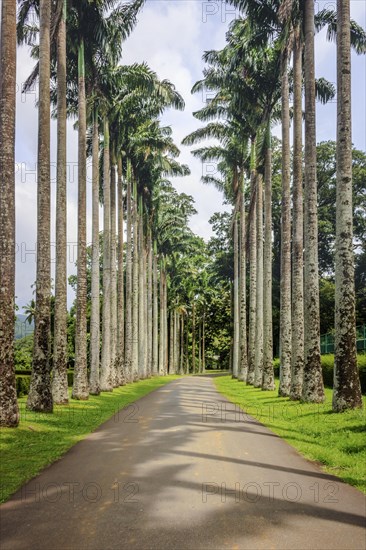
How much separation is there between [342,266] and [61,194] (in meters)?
10.3

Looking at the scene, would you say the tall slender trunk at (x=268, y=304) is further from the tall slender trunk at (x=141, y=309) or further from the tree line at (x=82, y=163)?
the tall slender trunk at (x=141, y=309)

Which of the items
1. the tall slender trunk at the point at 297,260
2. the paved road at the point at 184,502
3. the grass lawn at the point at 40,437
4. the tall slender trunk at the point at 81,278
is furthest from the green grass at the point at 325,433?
the tall slender trunk at the point at 81,278

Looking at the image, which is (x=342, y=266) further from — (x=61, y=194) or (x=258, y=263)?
(x=258, y=263)

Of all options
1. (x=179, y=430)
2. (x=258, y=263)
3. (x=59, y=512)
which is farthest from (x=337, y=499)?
(x=258, y=263)

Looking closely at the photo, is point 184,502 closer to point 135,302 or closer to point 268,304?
point 268,304

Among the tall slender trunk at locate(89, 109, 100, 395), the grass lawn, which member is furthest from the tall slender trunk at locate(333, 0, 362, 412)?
the tall slender trunk at locate(89, 109, 100, 395)

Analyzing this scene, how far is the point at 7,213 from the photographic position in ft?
41.5

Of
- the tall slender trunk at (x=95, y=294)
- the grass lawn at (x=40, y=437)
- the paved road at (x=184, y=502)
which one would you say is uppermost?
the tall slender trunk at (x=95, y=294)

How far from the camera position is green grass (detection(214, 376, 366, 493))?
824cm

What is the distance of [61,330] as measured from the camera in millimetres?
17781

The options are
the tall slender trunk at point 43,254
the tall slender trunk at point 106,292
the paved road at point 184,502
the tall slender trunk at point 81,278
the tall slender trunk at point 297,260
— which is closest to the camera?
the paved road at point 184,502

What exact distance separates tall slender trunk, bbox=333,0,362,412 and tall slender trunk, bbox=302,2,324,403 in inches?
103

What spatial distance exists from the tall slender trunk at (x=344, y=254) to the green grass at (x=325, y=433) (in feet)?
2.54

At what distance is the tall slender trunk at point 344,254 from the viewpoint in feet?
44.2
